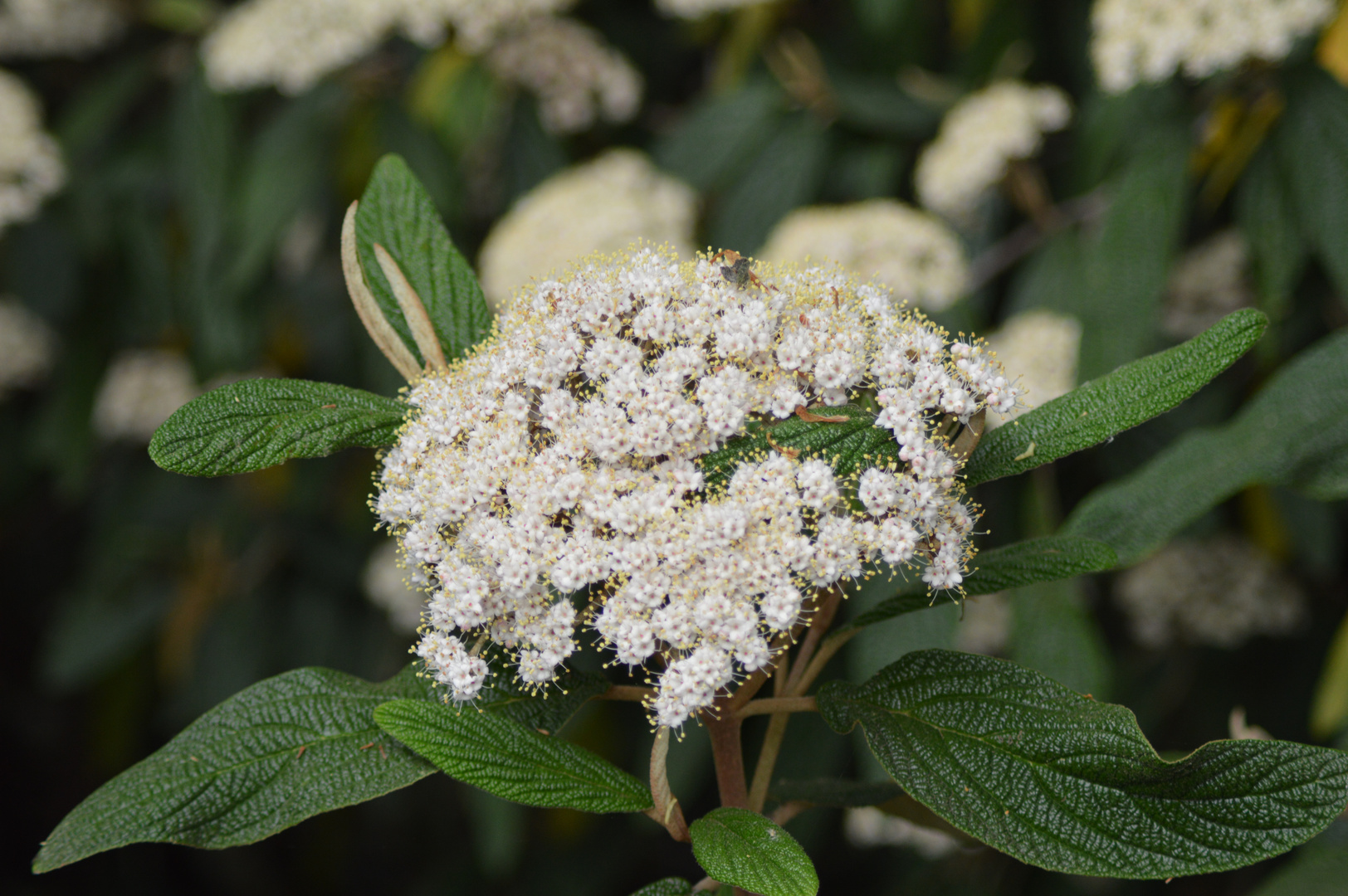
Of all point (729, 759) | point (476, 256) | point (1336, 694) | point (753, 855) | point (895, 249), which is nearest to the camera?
point (753, 855)

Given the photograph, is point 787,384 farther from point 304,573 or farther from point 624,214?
point 304,573

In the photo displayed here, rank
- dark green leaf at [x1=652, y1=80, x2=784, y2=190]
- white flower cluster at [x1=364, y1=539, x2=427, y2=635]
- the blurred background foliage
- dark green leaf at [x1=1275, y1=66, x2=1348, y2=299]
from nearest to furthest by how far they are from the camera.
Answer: dark green leaf at [x1=1275, y1=66, x2=1348, y2=299] → the blurred background foliage → dark green leaf at [x1=652, y1=80, x2=784, y2=190] → white flower cluster at [x1=364, y1=539, x2=427, y2=635]

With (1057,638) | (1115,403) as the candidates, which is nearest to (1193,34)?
(1057,638)

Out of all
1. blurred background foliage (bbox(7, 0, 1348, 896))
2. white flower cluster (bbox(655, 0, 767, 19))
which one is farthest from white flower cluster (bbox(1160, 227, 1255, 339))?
white flower cluster (bbox(655, 0, 767, 19))

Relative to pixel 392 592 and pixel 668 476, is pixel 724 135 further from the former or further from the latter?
pixel 668 476

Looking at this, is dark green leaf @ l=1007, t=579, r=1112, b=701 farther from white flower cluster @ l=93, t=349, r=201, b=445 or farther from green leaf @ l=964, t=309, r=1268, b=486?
white flower cluster @ l=93, t=349, r=201, b=445

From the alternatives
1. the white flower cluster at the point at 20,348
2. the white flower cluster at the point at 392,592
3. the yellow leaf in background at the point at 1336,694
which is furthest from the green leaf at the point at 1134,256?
the white flower cluster at the point at 20,348

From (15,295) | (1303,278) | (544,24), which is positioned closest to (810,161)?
(544,24)
